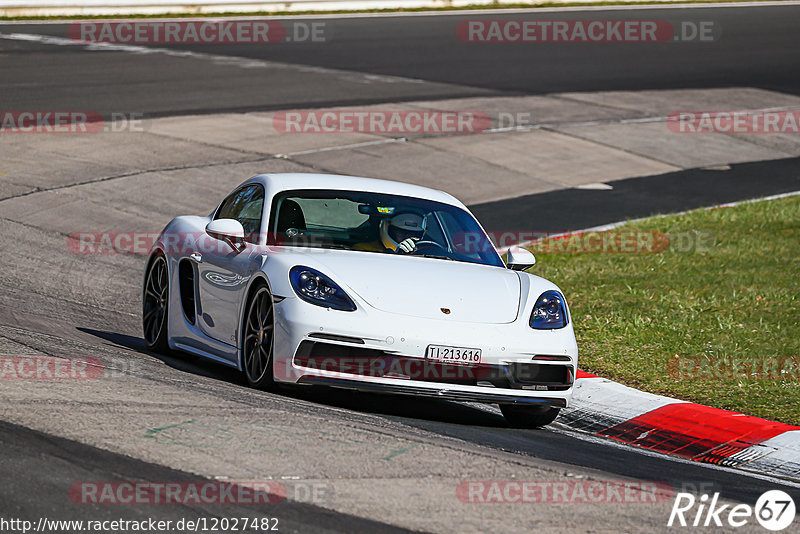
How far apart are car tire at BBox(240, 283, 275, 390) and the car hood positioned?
1.31 feet

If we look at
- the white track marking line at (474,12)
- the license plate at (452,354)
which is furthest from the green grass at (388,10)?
the license plate at (452,354)

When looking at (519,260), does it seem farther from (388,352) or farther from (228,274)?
(228,274)

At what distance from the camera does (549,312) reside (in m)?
7.54

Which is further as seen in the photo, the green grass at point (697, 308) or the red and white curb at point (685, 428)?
the green grass at point (697, 308)

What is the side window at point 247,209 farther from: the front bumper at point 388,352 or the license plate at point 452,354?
the license plate at point 452,354

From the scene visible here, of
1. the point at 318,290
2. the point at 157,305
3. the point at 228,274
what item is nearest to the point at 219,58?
the point at 157,305

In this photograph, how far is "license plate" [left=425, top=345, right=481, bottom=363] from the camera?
22.9ft

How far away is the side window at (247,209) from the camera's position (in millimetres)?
8367

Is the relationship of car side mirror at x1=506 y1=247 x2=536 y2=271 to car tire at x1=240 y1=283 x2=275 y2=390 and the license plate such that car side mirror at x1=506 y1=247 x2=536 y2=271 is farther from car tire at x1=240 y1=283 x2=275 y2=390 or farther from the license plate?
car tire at x1=240 y1=283 x2=275 y2=390

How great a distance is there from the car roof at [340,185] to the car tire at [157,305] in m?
1.00

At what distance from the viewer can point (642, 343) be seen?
967 cm

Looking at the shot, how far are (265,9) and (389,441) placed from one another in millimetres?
31339

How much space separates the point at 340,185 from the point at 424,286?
147cm

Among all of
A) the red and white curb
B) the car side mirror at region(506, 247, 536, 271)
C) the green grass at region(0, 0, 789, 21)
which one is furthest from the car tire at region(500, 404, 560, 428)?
the green grass at region(0, 0, 789, 21)
